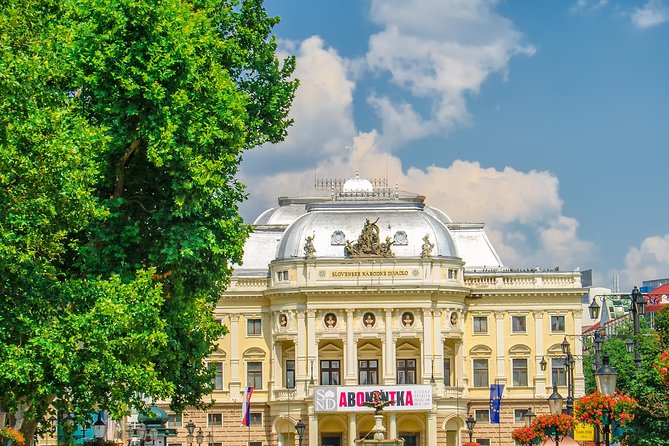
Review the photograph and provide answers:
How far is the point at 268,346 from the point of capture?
8988 centimetres

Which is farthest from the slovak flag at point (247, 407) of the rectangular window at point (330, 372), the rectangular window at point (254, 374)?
the rectangular window at point (330, 372)

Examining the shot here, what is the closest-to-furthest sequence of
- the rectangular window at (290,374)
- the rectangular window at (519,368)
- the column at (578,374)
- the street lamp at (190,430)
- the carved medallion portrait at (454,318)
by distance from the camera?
the street lamp at (190,430), the carved medallion portrait at (454,318), the rectangular window at (290,374), the rectangular window at (519,368), the column at (578,374)

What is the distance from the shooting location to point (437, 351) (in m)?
87.3

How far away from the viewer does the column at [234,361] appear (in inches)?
3524

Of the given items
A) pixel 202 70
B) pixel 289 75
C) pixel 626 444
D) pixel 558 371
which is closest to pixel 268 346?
pixel 558 371

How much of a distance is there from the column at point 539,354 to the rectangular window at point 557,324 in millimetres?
737

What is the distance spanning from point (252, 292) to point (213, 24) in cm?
4662

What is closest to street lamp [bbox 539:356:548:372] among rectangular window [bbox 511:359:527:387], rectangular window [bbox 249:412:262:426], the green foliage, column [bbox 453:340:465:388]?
rectangular window [bbox 511:359:527:387]

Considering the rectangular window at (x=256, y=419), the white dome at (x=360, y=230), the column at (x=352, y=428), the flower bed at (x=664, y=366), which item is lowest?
the column at (x=352, y=428)

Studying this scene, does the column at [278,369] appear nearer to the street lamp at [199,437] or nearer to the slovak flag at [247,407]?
the slovak flag at [247,407]

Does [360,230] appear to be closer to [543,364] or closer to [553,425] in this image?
[543,364]

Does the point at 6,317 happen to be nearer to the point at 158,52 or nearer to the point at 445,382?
the point at 158,52

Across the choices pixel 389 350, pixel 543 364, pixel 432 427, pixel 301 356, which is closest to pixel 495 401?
pixel 543 364

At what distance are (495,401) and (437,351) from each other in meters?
4.69
